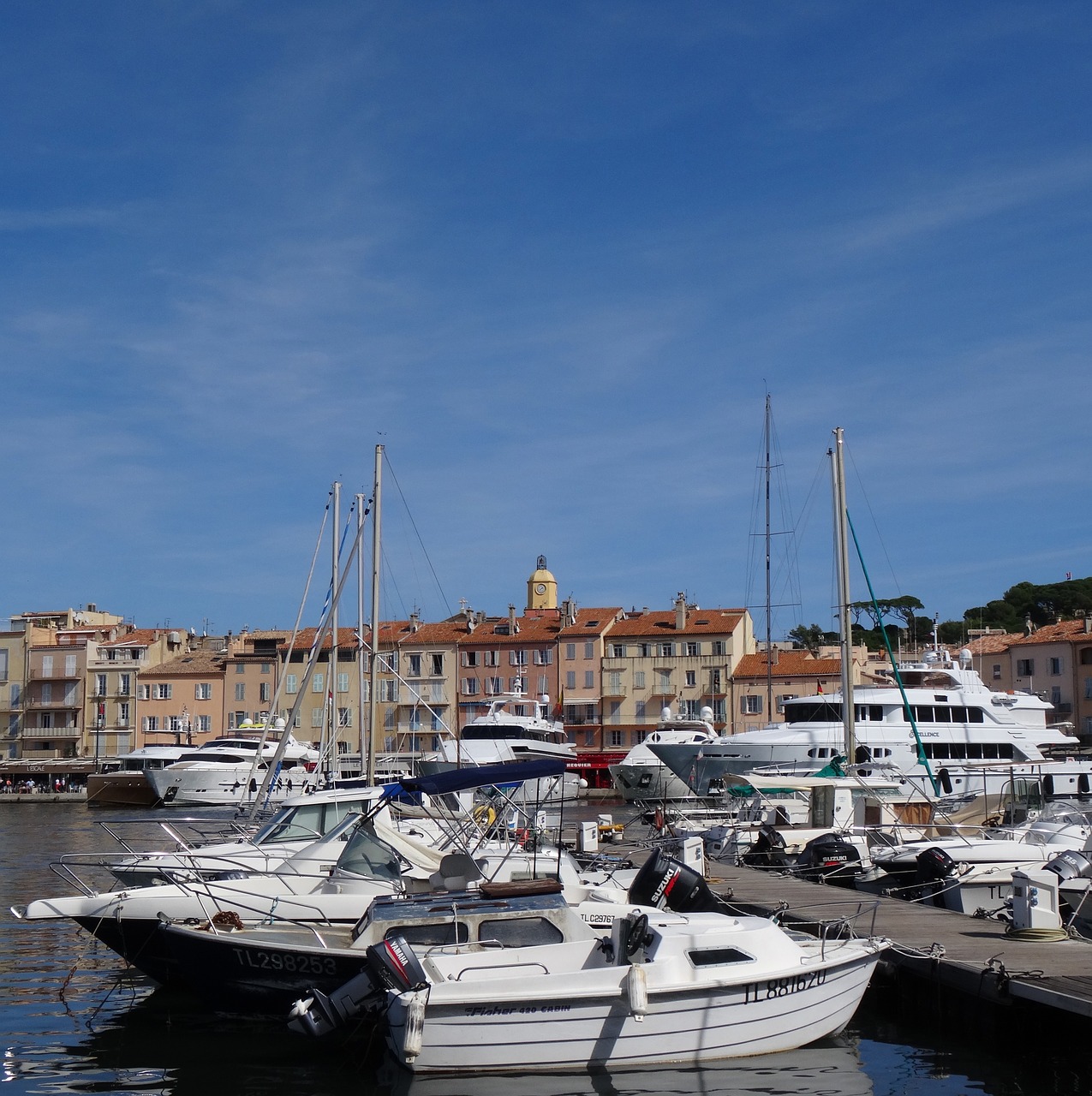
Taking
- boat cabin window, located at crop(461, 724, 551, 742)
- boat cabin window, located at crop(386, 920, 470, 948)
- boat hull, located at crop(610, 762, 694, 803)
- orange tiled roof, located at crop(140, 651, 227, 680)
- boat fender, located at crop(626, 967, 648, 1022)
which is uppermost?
orange tiled roof, located at crop(140, 651, 227, 680)

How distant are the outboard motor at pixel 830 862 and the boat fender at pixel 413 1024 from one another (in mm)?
13603

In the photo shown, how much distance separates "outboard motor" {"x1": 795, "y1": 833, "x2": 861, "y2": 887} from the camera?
25.1 m

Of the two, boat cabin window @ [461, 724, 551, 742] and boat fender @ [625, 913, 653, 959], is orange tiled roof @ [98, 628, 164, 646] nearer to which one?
boat cabin window @ [461, 724, 551, 742]

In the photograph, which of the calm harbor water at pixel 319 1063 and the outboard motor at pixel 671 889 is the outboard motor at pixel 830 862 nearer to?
the outboard motor at pixel 671 889

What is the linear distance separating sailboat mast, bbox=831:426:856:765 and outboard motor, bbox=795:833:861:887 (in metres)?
14.5

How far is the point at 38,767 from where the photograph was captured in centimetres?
7956

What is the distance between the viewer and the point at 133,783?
6938 centimetres

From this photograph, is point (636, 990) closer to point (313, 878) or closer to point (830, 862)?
point (313, 878)

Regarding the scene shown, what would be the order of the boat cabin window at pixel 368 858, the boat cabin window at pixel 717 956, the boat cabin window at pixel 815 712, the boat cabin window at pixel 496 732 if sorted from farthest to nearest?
Result: the boat cabin window at pixel 496 732 → the boat cabin window at pixel 815 712 → the boat cabin window at pixel 368 858 → the boat cabin window at pixel 717 956

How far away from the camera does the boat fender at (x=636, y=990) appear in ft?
41.8

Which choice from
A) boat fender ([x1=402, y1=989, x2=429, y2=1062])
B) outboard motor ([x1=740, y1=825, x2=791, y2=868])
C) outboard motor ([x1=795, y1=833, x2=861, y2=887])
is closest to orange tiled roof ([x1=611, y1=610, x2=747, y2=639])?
outboard motor ([x1=740, y1=825, x2=791, y2=868])

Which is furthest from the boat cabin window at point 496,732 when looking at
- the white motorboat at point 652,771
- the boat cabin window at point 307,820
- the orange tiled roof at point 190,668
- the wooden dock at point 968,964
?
the wooden dock at point 968,964

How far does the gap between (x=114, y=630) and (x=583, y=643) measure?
34058mm

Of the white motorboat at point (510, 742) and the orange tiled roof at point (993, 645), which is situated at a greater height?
the orange tiled roof at point (993, 645)
